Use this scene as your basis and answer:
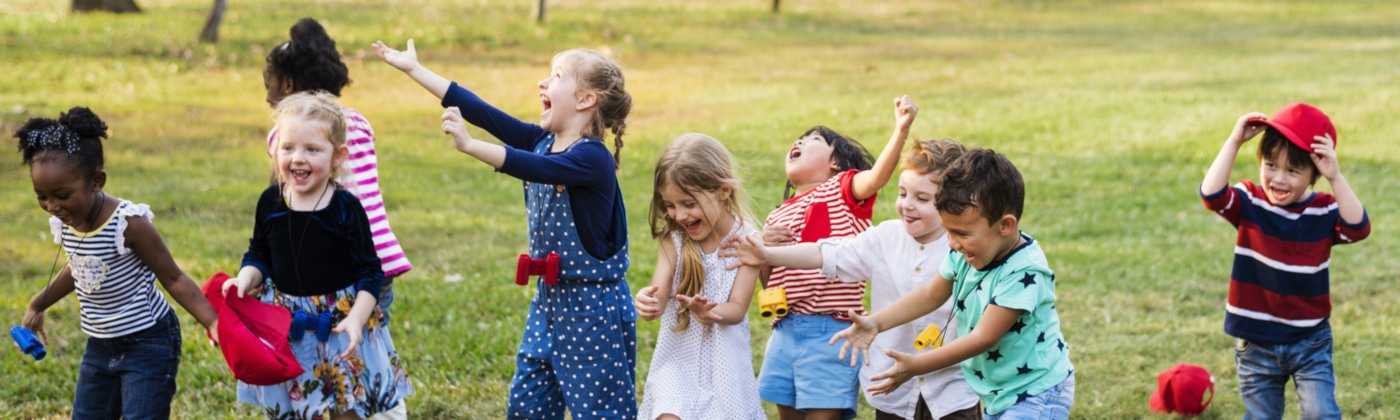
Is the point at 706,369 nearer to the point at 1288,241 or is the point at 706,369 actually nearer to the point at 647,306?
the point at 647,306

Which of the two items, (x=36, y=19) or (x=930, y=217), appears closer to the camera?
(x=930, y=217)

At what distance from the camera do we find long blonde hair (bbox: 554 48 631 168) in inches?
157

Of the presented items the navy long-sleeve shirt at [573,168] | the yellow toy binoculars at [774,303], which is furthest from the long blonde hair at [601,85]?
the yellow toy binoculars at [774,303]

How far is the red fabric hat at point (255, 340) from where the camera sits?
372 cm

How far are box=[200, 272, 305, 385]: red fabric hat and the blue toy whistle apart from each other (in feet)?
1.89

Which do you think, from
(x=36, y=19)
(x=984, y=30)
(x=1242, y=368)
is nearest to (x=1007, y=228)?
(x=1242, y=368)

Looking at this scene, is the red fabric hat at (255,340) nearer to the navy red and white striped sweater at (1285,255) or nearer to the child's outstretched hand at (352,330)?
the child's outstretched hand at (352,330)

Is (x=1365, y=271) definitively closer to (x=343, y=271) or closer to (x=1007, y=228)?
(x=1007, y=228)

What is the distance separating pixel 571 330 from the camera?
13.1 ft

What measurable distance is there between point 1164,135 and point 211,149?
9221mm

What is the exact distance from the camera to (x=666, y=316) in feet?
13.7

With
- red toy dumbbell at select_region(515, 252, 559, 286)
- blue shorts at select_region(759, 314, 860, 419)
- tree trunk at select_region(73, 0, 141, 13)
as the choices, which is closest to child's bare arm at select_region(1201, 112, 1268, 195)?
blue shorts at select_region(759, 314, 860, 419)

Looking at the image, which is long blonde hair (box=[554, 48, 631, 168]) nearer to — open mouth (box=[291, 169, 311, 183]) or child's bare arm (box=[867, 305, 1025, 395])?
open mouth (box=[291, 169, 311, 183])

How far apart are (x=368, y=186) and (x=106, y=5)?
21025 mm
